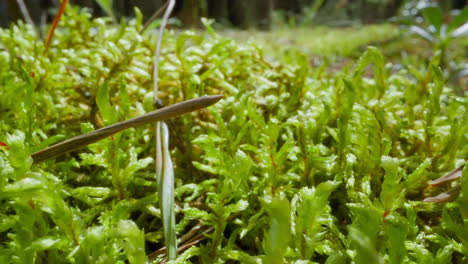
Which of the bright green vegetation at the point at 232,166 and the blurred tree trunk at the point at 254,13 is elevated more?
the blurred tree trunk at the point at 254,13

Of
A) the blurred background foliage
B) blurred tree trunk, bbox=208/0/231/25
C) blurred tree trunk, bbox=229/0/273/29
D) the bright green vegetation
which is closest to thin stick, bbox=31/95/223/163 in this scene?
the bright green vegetation

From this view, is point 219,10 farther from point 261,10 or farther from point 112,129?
point 112,129

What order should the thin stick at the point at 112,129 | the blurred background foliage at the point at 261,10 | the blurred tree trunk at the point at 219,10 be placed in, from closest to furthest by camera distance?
the thin stick at the point at 112,129, the blurred background foliage at the point at 261,10, the blurred tree trunk at the point at 219,10

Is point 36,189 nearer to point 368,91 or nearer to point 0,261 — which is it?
point 0,261

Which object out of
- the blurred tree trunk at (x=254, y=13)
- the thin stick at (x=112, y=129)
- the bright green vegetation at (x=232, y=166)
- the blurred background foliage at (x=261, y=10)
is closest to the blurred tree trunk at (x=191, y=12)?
the blurred background foliage at (x=261, y=10)

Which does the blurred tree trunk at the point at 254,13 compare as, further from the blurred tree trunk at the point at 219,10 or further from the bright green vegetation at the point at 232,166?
the bright green vegetation at the point at 232,166

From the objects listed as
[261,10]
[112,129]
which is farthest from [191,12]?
[261,10]

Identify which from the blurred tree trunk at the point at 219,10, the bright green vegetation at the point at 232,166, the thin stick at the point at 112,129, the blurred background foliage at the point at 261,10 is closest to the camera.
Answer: the bright green vegetation at the point at 232,166
